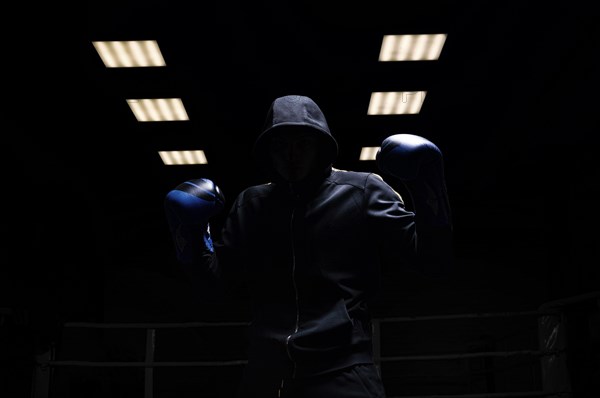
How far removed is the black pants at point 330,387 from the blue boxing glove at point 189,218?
353 mm

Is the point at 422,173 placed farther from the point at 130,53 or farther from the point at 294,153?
the point at 130,53

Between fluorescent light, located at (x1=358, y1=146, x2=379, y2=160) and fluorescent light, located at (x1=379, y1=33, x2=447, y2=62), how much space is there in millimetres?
2033

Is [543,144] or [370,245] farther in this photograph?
[543,144]

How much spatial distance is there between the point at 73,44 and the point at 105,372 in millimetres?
4924

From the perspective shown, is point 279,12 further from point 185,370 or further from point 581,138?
point 185,370

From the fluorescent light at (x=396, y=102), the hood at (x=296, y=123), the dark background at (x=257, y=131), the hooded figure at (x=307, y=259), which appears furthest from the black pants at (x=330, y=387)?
the fluorescent light at (x=396, y=102)

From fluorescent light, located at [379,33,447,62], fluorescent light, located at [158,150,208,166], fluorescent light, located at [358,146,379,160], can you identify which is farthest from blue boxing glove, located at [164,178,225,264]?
fluorescent light, located at [158,150,208,166]

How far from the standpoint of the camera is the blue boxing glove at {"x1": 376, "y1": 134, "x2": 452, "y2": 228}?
50.4 inches

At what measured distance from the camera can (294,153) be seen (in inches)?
58.3

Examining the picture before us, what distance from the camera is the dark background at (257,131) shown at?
4.96 m

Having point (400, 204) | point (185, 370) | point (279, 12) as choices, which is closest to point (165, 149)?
point (279, 12)

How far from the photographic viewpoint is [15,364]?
3.67 m

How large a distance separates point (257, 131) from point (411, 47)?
2406mm

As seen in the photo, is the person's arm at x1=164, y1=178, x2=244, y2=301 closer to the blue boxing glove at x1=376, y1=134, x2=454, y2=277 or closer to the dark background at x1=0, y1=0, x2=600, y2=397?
the blue boxing glove at x1=376, y1=134, x2=454, y2=277
